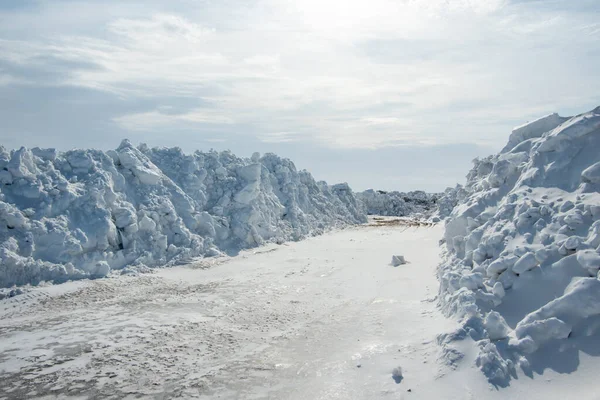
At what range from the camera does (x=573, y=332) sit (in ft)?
16.2

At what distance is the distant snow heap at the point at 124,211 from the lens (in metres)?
9.72

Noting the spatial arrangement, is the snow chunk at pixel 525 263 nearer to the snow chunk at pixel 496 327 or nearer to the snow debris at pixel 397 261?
the snow chunk at pixel 496 327

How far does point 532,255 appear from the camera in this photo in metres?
5.88

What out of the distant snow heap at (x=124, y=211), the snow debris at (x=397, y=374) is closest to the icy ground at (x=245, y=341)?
the snow debris at (x=397, y=374)

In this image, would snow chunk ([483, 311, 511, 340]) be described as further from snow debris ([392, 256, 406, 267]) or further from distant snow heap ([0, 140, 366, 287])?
distant snow heap ([0, 140, 366, 287])

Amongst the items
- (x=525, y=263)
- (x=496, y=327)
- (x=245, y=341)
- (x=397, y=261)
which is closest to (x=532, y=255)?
(x=525, y=263)

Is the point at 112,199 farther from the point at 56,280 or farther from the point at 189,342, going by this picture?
the point at 189,342

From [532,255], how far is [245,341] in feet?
15.1

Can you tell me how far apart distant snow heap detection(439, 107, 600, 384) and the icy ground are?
0.36m

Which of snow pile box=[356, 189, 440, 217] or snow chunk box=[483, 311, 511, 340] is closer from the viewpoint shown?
snow chunk box=[483, 311, 511, 340]

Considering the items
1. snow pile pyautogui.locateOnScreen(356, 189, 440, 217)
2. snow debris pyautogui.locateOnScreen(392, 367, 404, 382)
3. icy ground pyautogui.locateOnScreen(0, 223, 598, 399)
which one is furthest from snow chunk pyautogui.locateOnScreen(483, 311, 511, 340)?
snow pile pyautogui.locateOnScreen(356, 189, 440, 217)

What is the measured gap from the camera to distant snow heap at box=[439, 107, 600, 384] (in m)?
4.94

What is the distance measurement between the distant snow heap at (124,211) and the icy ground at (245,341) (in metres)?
0.91

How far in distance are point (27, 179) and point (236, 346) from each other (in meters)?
7.94
